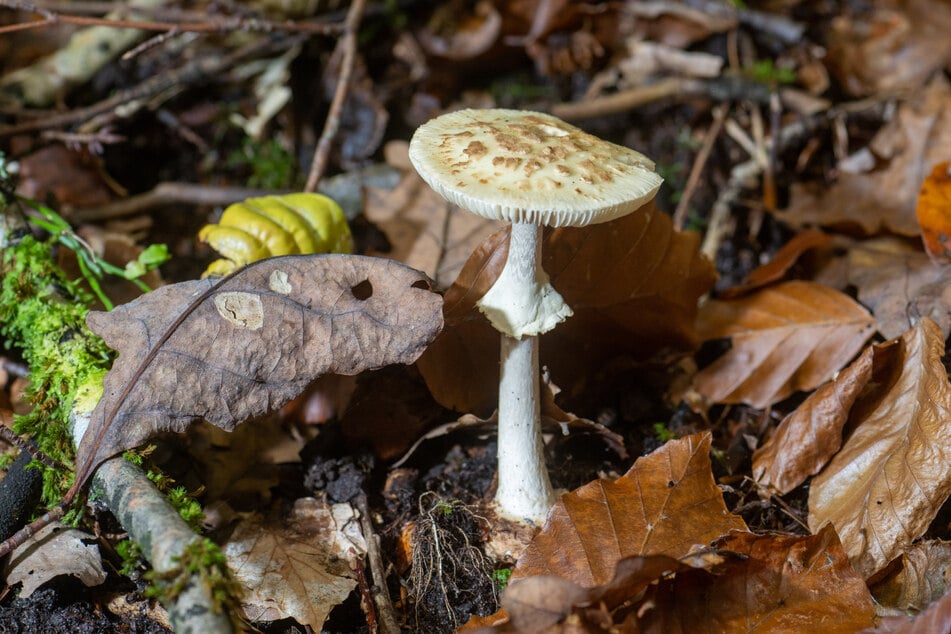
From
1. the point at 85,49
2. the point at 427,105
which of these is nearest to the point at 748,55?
the point at 427,105

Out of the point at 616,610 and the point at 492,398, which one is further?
the point at 492,398

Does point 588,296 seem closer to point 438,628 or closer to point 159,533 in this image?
point 438,628

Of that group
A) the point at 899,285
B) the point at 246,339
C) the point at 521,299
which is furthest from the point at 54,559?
the point at 899,285

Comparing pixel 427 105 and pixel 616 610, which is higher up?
pixel 427 105

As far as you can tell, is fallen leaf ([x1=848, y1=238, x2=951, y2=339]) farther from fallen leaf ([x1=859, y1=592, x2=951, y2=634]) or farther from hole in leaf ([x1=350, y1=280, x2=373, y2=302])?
hole in leaf ([x1=350, y1=280, x2=373, y2=302])

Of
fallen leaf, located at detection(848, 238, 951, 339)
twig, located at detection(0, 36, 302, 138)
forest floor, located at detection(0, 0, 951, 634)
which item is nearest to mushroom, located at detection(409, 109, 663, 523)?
forest floor, located at detection(0, 0, 951, 634)

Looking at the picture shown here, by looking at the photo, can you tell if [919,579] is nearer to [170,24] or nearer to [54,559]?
[54,559]
